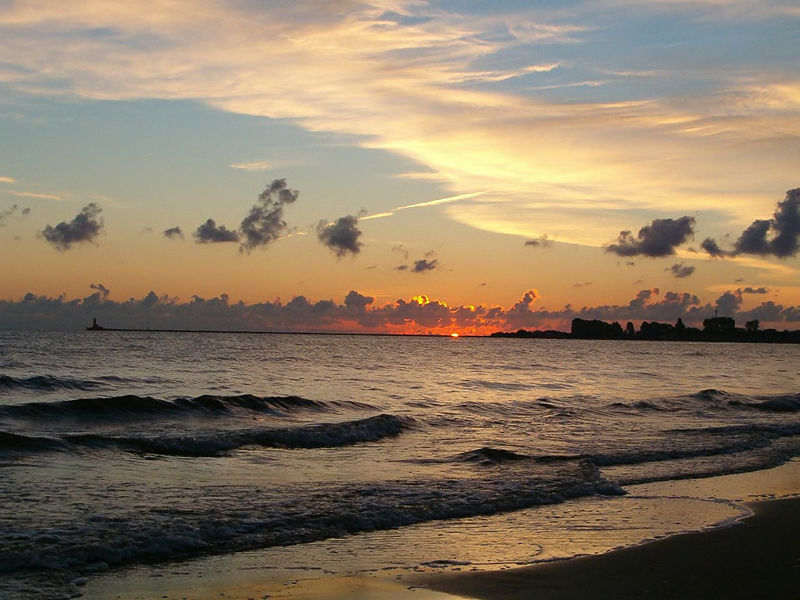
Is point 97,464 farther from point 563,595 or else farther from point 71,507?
point 563,595

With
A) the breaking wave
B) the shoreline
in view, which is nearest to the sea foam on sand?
the shoreline

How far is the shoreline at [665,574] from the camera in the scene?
28.9 feet

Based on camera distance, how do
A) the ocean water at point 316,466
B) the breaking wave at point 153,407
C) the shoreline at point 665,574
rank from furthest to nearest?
1. the breaking wave at point 153,407
2. the ocean water at point 316,466
3. the shoreline at point 665,574

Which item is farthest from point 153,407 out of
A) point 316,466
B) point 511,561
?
point 511,561

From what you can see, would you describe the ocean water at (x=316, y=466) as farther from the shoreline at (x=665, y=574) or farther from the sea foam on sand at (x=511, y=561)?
the shoreline at (x=665, y=574)

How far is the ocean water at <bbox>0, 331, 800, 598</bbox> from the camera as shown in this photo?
35.4ft

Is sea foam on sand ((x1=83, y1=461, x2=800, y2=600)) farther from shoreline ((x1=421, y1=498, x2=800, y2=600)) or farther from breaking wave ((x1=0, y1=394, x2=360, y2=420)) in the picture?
breaking wave ((x1=0, y1=394, x2=360, y2=420))

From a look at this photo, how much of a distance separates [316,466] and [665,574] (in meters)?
9.86

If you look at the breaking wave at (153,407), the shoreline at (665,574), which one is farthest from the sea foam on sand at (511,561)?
the breaking wave at (153,407)

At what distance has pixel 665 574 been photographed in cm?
958

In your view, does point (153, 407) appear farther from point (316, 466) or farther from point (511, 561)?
point (511, 561)

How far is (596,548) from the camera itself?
1098cm

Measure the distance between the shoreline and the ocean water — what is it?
806 mm

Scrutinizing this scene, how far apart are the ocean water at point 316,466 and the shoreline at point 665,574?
806 mm
